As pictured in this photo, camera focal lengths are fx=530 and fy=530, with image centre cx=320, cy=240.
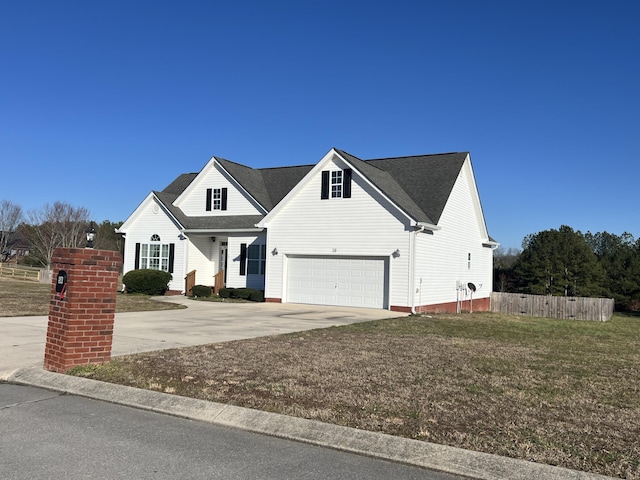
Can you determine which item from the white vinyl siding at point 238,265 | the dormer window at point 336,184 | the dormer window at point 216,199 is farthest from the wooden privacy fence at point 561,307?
the dormer window at point 216,199

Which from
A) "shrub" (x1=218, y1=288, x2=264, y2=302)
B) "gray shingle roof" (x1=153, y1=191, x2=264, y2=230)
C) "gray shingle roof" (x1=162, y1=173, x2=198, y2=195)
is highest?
"gray shingle roof" (x1=162, y1=173, x2=198, y2=195)

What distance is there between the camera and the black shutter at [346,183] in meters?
22.1

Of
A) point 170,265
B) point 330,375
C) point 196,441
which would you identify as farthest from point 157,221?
point 196,441

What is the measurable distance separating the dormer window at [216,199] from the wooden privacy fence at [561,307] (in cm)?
1654

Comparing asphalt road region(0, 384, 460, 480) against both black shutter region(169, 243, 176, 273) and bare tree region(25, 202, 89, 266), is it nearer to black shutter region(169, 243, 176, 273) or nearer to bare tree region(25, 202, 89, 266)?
black shutter region(169, 243, 176, 273)

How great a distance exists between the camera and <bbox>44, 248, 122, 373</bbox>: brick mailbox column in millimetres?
7566

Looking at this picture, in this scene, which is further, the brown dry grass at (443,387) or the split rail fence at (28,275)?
the split rail fence at (28,275)

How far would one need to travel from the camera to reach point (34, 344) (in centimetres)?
1008

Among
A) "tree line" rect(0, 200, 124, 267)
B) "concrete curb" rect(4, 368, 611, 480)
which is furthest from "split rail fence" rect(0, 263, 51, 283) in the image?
"concrete curb" rect(4, 368, 611, 480)

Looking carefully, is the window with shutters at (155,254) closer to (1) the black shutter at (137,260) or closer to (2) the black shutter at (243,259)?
(1) the black shutter at (137,260)

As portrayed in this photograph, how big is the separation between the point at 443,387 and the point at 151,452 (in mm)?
3812

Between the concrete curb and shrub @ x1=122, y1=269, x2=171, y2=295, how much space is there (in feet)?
64.5

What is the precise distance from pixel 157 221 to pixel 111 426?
78.4ft

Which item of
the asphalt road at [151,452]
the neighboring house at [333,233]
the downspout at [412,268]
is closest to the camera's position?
the asphalt road at [151,452]
